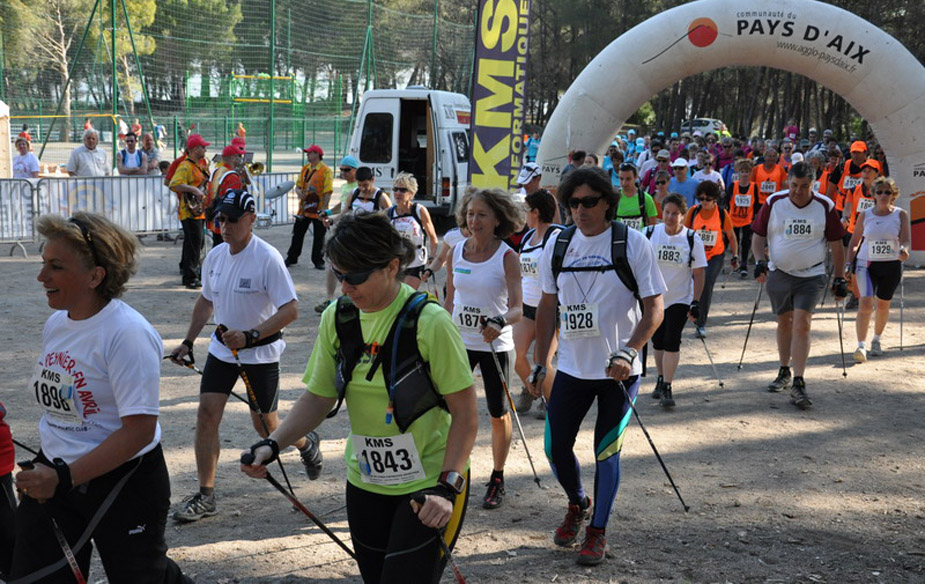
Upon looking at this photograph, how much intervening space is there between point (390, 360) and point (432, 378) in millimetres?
149

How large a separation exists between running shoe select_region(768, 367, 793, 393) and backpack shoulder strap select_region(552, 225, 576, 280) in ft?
14.7

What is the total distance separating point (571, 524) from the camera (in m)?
5.21

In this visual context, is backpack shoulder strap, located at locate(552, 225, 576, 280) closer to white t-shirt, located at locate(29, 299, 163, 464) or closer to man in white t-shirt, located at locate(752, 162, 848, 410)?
white t-shirt, located at locate(29, 299, 163, 464)

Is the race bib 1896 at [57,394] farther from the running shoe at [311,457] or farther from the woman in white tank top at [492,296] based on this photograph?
the woman in white tank top at [492,296]

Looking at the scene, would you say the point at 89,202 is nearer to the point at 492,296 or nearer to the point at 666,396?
the point at 666,396

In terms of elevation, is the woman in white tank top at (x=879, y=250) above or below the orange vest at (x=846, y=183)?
below

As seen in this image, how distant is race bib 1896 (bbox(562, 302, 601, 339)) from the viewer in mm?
4910

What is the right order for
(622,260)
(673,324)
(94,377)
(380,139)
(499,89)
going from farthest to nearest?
(380,139)
(499,89)
(673,324)
(622,260)
(94,377)

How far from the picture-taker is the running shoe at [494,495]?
5809mm

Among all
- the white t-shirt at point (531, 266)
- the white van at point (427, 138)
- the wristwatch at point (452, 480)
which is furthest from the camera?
the white van at point (427, 138)

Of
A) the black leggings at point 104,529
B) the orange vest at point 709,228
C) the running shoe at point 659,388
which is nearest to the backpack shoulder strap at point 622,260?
the black leggings at point 104,529

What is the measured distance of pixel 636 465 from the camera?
264 inches

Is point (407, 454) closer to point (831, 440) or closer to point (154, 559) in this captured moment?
point (154, 559)

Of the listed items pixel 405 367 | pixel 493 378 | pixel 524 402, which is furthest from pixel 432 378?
pixel 524 402
